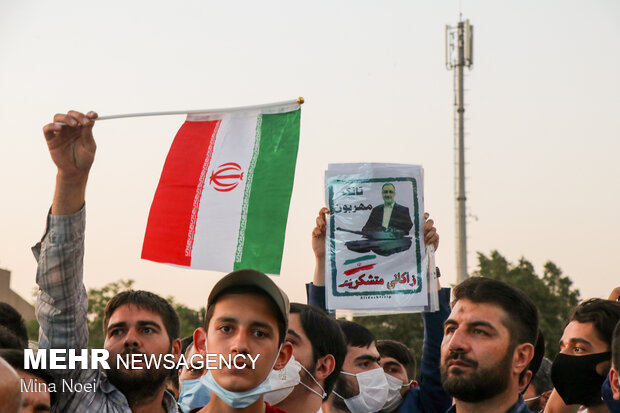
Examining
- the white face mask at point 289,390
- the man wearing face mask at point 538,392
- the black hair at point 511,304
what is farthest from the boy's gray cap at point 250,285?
the man wearing face mask at point 538,392

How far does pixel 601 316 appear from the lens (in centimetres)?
541

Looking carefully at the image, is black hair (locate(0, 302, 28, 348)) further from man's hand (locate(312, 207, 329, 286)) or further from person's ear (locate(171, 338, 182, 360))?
man's hand (locate(312, 207, 329, 286))

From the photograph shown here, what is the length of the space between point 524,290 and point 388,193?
80.7 feet

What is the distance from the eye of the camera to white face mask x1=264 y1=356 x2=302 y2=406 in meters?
5.45

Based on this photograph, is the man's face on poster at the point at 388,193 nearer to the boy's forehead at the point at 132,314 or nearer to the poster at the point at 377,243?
the poster at the point at 377,243

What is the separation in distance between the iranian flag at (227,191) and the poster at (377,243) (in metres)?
0.48

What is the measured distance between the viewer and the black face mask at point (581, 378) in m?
5.32

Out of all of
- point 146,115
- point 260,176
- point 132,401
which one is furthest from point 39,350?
point 260,176

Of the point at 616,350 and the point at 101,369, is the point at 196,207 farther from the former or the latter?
the point at 616,350

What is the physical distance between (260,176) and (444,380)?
1858 millimetres

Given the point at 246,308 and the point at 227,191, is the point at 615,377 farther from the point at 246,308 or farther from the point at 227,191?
the point at 227,191

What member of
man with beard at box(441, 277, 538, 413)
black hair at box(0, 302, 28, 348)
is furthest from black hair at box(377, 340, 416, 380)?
black hair at box(0, 302, 28, 348)

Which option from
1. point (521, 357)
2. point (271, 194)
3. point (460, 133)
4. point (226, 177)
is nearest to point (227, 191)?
point (226, 177)

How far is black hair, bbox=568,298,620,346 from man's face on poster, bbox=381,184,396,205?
1.42 metres
